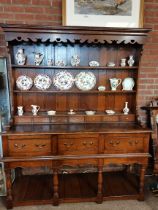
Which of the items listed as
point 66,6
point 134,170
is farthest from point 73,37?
point 134,170

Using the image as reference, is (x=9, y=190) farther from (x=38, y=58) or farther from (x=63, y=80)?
(x=38, y=58)

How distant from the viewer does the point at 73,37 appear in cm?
210

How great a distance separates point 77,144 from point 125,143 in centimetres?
50

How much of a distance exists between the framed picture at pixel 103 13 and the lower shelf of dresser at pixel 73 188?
1893mm

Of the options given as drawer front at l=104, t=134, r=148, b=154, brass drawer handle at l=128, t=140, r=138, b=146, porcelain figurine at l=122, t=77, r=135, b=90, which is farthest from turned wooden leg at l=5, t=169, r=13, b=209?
porcelain figurine at l=122, t=77, r=135, b=90

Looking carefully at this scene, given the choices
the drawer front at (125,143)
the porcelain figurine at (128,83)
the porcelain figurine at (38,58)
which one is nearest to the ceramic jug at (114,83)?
the porcelain figurine at (128,83)

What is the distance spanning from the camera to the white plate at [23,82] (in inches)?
89.6

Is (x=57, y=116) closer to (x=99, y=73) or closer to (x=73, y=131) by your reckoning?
(x=73, y=131)

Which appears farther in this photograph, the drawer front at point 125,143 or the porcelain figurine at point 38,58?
the porcelain figurine at point 38,58

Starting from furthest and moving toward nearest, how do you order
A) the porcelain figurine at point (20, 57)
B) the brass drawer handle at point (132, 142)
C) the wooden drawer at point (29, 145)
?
1. the porcelain figurine at point (20, 57)
2. the brass drawer handle at point (132, 142)
3. the wooden drawer at point (29, 145)

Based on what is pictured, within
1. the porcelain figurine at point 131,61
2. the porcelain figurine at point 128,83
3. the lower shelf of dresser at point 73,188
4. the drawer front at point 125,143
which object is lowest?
the lower shelf of dresser at point 73,188

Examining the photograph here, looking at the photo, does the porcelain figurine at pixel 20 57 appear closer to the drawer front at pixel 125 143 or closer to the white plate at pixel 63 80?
the white plate at pixel 63 80

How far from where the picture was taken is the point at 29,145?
2014 mm

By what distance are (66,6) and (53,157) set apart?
1668mm
